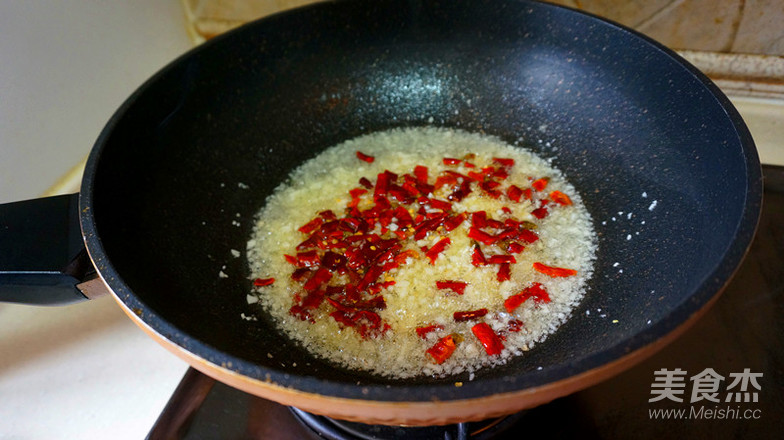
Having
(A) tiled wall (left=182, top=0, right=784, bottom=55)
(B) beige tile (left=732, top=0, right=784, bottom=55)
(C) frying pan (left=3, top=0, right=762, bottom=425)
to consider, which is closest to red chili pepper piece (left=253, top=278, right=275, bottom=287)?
(C) frying pan (left=3, top=0, right=762, bottom=425)

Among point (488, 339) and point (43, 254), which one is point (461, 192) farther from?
point (43, 254)

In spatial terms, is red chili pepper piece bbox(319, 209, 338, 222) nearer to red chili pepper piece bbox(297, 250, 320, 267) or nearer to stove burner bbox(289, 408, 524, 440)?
red chili pepper piece bbox(297, 250, 320, 267)

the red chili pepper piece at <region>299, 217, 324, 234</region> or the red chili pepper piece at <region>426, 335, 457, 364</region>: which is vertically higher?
the red chili pepper piece at <region>299, 217, 324, 234</region>

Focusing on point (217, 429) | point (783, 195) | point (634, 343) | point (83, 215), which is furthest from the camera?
point (783, 195)

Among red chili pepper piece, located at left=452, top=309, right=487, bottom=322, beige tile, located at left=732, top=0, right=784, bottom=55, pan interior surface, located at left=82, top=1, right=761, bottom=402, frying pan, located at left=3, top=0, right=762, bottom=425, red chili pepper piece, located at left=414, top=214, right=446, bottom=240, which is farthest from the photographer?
beige tile, located at left=732, top=0, right=784, bottom=55

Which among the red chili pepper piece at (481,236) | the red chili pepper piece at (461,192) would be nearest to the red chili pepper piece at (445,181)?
the red chili pepper piece at (461,192)

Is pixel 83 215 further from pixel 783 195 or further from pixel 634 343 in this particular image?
pixel 783 195

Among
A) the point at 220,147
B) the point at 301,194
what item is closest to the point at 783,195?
the point at 301,194
